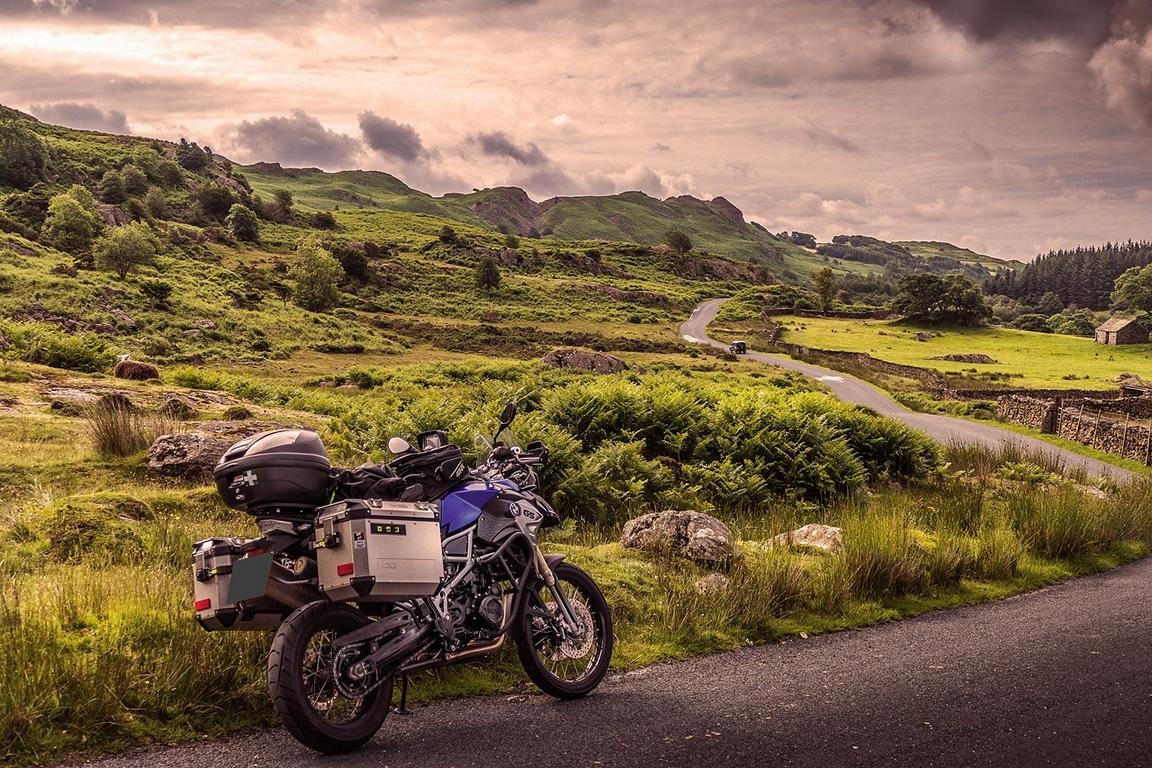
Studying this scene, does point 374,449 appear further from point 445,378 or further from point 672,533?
point 445,378

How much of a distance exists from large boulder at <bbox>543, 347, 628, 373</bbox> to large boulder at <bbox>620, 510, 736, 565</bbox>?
175ft

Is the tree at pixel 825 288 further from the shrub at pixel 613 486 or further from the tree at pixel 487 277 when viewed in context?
the shrub at pixel 613 486

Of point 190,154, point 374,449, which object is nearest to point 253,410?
point 374,449

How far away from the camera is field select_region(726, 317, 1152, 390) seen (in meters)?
84.0

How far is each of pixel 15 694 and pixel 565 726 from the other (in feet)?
12.9

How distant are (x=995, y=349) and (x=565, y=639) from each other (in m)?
122

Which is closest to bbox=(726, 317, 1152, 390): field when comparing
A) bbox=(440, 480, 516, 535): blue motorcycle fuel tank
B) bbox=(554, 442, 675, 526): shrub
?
bbox=(554, 442, 675, 526): shrub

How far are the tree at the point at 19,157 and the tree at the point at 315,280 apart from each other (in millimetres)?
56711

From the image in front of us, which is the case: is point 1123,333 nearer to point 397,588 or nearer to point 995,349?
point 995,349

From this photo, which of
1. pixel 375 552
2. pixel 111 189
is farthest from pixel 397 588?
pixel 111 189

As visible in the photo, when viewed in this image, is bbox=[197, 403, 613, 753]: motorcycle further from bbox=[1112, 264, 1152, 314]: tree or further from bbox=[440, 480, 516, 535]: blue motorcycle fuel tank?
bbox=[1112, 264, 1152, 314]: tree

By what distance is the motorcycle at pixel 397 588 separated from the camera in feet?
17.9

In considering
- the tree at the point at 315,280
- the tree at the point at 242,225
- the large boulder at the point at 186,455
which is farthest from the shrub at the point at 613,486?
the tree at the point at 242,225

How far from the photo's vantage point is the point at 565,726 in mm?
6359
